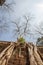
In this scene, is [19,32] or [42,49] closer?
[42,49]

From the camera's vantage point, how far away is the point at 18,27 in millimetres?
23641

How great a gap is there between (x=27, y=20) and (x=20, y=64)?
775 inches

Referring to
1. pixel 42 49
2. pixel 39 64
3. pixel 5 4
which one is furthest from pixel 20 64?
pixel 5 4

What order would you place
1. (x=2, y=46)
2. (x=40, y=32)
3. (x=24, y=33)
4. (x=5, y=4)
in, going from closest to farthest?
(x=2, y=46) < (x=5, y=4) < (x=24, y=33) < (x=40, y=32)

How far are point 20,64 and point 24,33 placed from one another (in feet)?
60.6

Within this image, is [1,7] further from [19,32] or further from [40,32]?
[40,32]

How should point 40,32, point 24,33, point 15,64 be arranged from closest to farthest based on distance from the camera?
1. point 15,64
2. point 24,33
3. point 40,32

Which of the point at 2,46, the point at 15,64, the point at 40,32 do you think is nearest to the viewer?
the point at 15,64

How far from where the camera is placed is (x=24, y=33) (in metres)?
22.8

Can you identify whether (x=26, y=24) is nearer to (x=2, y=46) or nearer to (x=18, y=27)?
(x=18, y=27)

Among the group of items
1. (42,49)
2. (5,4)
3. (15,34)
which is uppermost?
(5,4)

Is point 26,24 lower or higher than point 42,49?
higher

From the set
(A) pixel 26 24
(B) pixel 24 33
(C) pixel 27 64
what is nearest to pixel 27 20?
(A) pixel 26 24

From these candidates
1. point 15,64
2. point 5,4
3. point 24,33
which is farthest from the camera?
point 24,33
